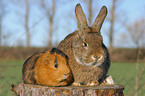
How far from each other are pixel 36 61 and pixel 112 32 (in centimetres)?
1827

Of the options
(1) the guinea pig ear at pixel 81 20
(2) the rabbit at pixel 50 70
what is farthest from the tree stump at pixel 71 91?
(1) the guinea pig ear at pixel 81 20

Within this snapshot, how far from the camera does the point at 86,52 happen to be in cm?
216

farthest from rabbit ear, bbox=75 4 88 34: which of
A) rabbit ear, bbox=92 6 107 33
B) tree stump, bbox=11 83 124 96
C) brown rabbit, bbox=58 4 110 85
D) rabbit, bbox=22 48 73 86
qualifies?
tree stump, bbox=11 83 124 96

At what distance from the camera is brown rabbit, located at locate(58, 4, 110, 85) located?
215 cm

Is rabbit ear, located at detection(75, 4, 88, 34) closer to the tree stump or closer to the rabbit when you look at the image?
the rabbit

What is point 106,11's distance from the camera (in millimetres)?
2479

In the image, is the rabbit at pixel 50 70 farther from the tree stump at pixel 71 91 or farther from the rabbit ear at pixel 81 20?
the rabbit ear at pixel 81 20

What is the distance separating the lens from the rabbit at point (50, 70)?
6.99 ft

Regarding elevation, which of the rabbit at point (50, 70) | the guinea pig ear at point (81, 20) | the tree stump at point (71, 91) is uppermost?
the guinea pig ear at point (81, 20)

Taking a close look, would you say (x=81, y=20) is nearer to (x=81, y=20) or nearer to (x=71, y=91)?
(x=81, y=20)

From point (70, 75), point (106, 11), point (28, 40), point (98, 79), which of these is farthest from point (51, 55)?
point (28, 40)

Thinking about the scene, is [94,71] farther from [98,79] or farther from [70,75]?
[70,75]

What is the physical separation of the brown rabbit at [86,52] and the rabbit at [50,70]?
12cm

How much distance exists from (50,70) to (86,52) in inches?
16.9
